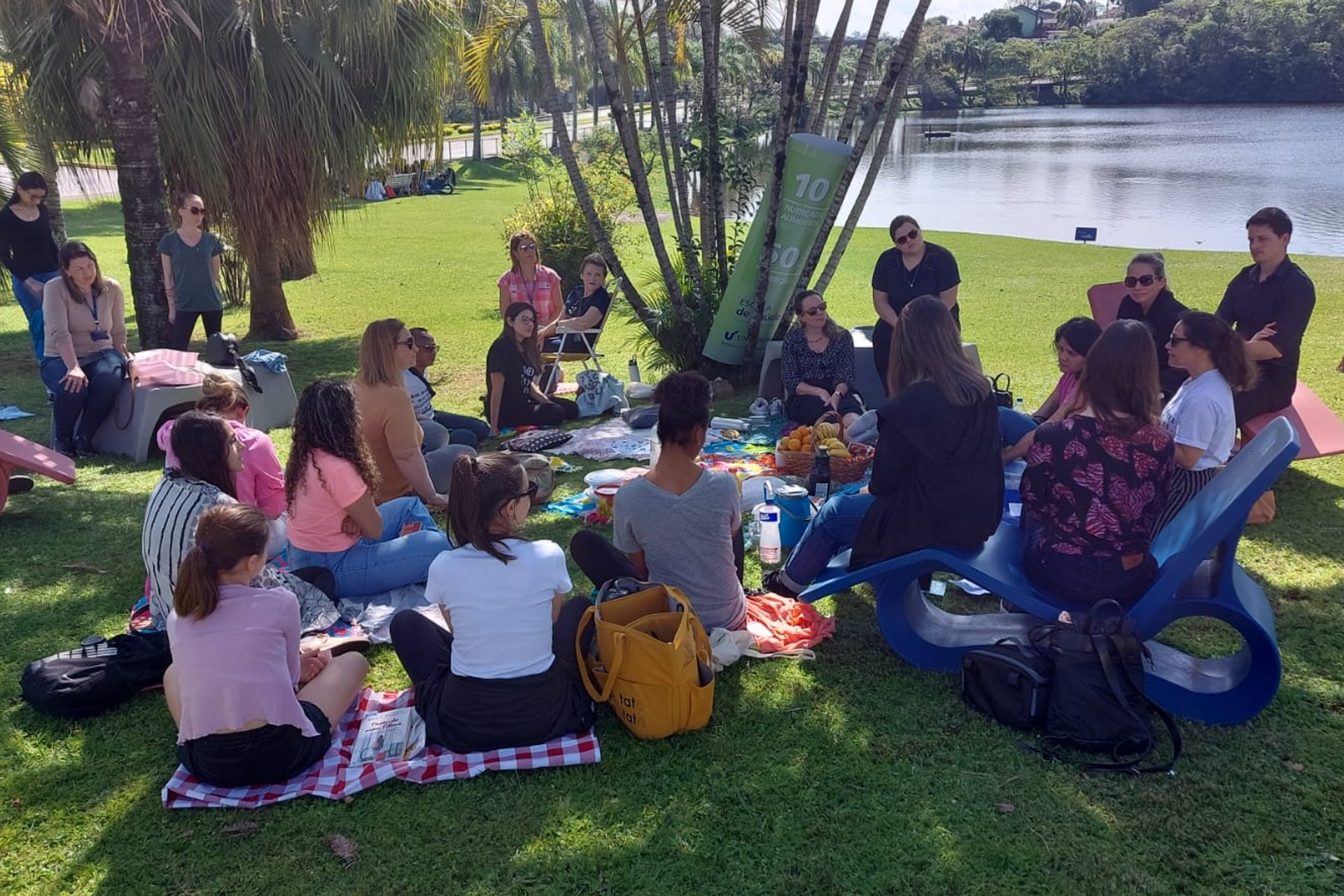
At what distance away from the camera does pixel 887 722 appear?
398 centimetres

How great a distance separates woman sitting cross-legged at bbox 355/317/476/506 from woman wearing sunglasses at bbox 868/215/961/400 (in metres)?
3.76

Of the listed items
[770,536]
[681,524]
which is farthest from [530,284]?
[681,524]

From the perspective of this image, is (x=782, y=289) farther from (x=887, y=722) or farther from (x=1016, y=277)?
(x=1016, y=277)

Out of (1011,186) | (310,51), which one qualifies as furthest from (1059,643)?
(1011,186)

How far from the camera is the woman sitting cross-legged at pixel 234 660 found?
3305 mm

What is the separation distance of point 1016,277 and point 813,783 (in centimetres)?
1344

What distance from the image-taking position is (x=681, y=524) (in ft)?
13.7

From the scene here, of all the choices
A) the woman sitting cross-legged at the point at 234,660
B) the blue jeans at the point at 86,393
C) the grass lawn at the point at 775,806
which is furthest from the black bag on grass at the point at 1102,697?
the blue jeans at the point at 86,393

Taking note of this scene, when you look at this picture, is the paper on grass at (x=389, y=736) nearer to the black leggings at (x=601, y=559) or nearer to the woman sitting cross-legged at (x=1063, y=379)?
the black leggings at (x=601, y=559)

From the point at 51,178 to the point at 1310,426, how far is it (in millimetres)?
13361

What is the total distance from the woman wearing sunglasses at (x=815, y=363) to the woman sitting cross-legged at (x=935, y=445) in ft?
10.3

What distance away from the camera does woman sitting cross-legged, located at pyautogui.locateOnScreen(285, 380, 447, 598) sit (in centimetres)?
458

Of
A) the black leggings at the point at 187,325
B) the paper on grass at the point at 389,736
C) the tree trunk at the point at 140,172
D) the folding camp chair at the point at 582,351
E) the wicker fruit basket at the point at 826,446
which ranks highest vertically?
the tree trunk at the point at 140,172

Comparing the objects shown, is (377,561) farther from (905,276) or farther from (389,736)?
(905,276)
